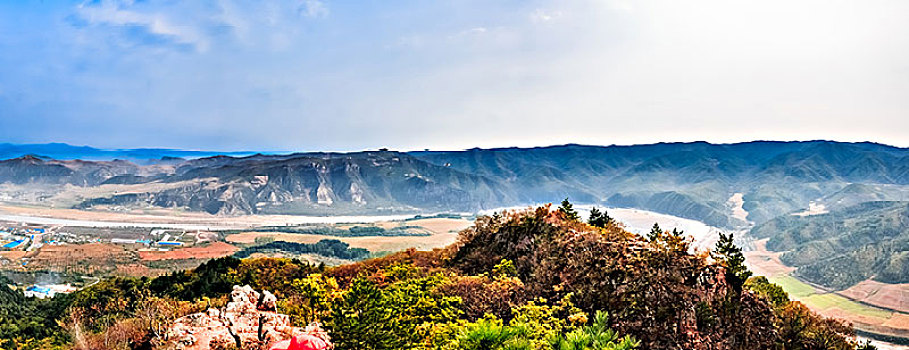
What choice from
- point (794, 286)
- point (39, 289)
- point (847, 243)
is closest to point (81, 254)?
point (39, 289)

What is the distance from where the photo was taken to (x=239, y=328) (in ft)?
47.4

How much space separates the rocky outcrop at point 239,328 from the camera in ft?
44.4

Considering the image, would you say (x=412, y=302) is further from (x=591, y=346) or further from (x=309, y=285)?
(x=591, y=346)

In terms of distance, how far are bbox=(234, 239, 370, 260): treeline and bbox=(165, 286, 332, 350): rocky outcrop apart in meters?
104

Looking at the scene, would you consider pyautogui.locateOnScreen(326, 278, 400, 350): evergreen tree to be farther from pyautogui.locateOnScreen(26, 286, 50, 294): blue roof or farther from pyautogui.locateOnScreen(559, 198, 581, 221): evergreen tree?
pyautogui.locateOnScreen(26, 286, 50, 294): blue roof

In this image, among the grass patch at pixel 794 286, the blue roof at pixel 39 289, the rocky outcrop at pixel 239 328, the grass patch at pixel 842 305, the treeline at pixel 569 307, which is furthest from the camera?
the grass patch at pixel 794 286

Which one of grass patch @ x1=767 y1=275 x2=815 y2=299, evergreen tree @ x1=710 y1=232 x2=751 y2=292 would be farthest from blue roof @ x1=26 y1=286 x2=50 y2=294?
grass patch @ x1=767 y1=275 x2=815 y2=299

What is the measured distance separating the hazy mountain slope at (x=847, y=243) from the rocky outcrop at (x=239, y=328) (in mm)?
138536

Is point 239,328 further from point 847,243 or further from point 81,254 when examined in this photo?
point 847,243

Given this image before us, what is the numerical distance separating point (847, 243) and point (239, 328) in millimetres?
169954

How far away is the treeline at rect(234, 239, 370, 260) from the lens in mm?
119438

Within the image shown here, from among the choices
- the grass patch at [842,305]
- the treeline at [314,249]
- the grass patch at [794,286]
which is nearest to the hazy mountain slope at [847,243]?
the grass patch at [794,286]

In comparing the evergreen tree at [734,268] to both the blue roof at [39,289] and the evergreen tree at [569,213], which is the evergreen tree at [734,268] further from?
the blue roof at [39,289]

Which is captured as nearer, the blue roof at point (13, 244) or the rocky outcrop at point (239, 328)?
the rocky outcrop at point (239, 328)
